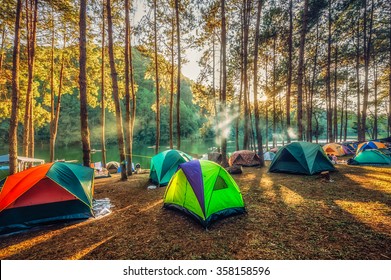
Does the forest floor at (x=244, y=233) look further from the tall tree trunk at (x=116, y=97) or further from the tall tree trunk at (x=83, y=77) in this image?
the tall tree trunk at (x=116, y=97)

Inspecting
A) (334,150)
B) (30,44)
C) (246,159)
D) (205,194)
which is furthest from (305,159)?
(30,44)

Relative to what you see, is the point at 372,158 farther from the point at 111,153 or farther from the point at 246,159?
the point at 111,153

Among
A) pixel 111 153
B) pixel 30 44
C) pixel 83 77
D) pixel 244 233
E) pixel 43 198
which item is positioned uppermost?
pixel 30 44

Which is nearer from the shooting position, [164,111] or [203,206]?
[203,206]

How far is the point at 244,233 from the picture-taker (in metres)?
4.25

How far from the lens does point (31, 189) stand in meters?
5.01

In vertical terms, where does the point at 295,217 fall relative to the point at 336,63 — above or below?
below

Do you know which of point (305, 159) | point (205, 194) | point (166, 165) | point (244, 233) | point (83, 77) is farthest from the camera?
point (305, 159)

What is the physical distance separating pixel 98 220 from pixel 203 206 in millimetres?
3275

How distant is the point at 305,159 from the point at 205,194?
689 centimetres

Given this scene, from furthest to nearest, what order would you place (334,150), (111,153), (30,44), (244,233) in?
→ (111,153) → (334,150) → (30,44) → (244,233)

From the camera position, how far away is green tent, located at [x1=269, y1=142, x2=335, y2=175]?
9.12 meters

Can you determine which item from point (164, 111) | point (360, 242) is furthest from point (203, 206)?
point (164, 111)

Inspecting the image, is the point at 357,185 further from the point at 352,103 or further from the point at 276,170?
the point at 352,103
